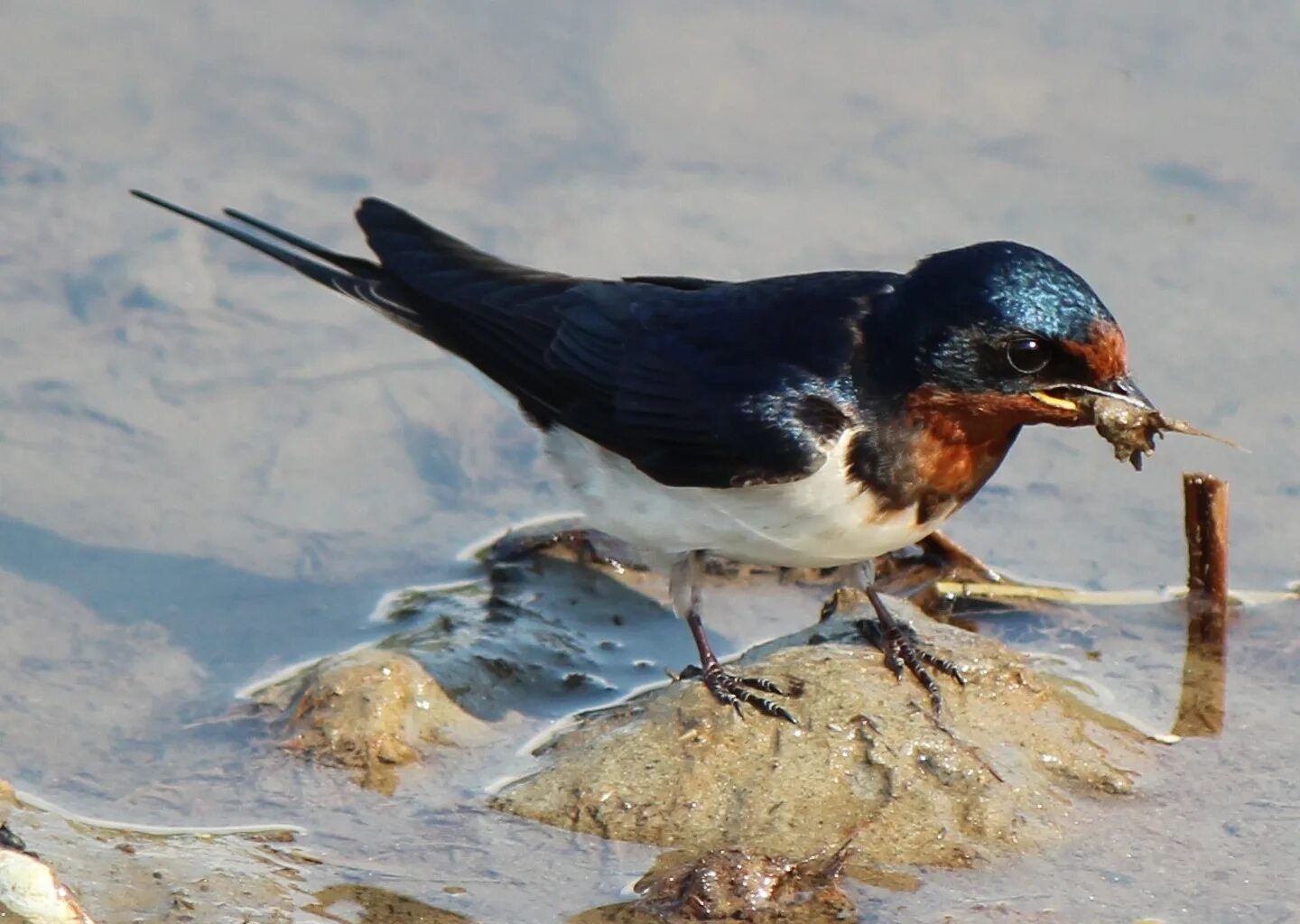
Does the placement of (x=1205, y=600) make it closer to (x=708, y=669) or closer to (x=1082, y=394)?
(x=1082, y=394)

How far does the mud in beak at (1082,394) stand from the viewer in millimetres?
4883

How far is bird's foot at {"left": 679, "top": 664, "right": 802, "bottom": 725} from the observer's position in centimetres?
491

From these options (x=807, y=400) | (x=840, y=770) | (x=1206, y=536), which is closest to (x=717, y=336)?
(x=807, y=400)

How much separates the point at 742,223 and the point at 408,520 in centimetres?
199

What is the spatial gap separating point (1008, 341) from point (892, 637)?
84 centimetres

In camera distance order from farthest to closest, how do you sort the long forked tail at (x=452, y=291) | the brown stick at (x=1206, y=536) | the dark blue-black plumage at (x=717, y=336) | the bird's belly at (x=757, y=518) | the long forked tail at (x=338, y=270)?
the long forked tail at (x=338, y=270) → the long forked tail at (x=452, y=291) → the brown stick at (x=1206, y=536) → the bird's belly at (x=757, y=518) → the dark blue-black plumage at (x=717, y=336)

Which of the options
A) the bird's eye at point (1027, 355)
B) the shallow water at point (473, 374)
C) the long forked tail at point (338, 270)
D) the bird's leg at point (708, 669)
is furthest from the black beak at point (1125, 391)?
the long forked tail at point (338, 270)

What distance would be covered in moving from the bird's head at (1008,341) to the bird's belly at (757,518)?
0.30 metres

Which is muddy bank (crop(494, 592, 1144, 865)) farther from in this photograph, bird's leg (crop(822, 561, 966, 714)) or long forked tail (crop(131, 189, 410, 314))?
long forked tail (crop(131, 189, 410, 314))

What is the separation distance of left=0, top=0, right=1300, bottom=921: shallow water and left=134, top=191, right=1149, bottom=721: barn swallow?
52 cm

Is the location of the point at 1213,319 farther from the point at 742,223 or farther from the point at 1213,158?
the point at 742,223

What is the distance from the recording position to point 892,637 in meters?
5.30

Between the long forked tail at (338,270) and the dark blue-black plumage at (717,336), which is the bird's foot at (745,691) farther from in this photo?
the long forked tail at (338,270)

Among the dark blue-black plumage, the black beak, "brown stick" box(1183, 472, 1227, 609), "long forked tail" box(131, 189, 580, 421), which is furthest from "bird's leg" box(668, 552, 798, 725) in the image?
"brown stick" box(1183, 472, 1227, 609)
